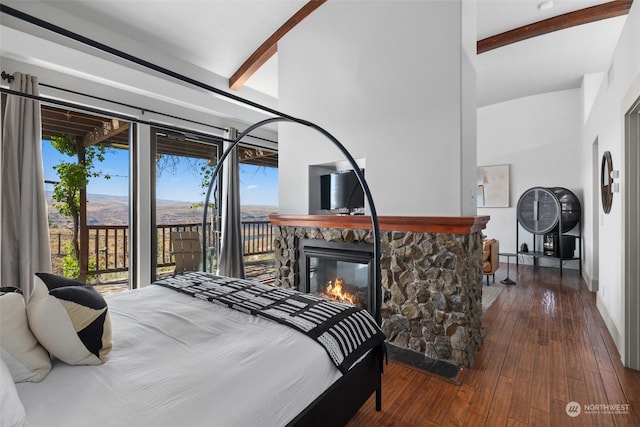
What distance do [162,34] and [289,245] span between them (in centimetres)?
255

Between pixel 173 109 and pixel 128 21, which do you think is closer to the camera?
pixel 128 21

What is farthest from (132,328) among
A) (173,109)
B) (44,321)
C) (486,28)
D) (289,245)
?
(486,28)

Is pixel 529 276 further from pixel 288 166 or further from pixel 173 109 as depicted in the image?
pixel 173 109

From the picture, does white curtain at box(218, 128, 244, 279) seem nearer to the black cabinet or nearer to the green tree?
the green tree

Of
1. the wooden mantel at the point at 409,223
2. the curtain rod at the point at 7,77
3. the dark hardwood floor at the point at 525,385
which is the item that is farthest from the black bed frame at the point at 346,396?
the curtain rod at the point at 7,77

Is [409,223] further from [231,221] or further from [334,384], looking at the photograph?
[231,221]

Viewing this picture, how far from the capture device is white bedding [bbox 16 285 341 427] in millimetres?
915

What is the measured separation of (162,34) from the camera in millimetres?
3199

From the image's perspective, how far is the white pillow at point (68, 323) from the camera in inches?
44.2

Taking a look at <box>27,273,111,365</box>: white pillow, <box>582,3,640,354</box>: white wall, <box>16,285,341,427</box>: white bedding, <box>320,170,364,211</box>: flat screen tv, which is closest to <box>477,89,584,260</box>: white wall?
<box>582,3,640,354</box>: white wall

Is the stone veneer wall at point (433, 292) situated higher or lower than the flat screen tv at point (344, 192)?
lower

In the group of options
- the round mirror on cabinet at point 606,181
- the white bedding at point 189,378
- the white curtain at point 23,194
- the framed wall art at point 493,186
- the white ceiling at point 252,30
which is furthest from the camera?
the framed wall art at point 493,186

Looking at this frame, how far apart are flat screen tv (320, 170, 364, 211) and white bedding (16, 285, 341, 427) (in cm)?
178

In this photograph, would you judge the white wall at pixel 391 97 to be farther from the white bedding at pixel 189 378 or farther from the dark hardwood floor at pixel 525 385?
the white bedding at pixel 189 378
